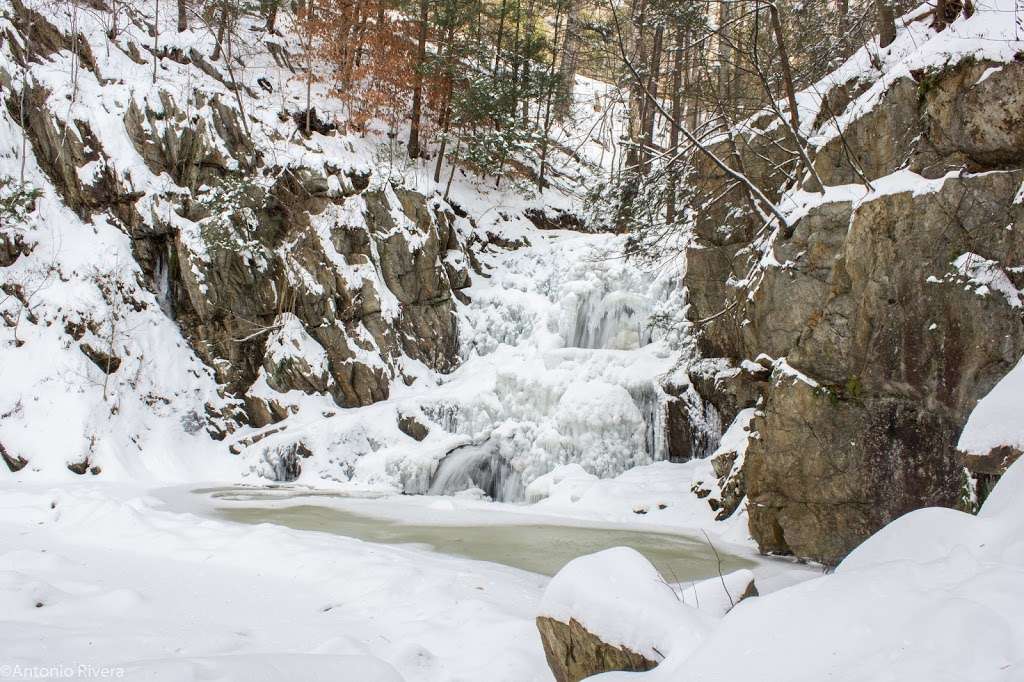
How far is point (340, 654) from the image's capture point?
8.82ft

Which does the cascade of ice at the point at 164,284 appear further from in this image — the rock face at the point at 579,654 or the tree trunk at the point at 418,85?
the rock face at the point at 579,654

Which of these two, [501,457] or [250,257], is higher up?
[250,257]

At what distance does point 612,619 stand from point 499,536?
181 inches

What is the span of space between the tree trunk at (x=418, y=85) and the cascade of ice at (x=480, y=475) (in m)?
9.53

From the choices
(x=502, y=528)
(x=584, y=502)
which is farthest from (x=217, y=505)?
(x=584, y=502)

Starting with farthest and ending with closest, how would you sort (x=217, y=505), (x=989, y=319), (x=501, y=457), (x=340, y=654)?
(x=501, y=457) < (x=217, y=505) < (x=989, y=319) < (x=340, y=654)

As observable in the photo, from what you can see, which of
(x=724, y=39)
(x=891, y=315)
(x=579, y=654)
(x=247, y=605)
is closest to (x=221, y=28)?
(x=724, y=39)

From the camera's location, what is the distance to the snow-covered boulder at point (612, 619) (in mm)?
2248

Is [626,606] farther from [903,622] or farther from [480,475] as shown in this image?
[480,475]

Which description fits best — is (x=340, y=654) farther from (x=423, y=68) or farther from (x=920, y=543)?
(x=423, y=68)

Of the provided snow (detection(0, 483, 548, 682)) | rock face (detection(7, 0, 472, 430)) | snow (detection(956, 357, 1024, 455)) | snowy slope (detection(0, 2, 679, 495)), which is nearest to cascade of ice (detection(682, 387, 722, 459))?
snowy slope (detection(0, 2, 679, 495))

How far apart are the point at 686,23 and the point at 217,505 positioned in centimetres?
776

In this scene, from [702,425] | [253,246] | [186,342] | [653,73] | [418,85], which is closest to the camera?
[653,73]

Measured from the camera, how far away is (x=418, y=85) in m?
16.1
